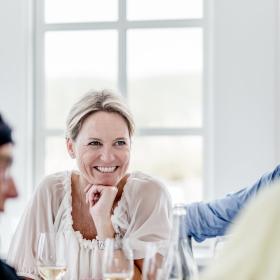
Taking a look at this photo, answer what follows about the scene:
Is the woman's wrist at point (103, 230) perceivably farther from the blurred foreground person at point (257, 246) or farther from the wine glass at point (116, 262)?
the blurred foreground person at point (257, 246)

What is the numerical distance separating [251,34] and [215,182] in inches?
27.8

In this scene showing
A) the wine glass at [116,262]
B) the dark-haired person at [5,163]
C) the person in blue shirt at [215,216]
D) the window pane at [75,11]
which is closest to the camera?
the dark-haired person at [5,163]

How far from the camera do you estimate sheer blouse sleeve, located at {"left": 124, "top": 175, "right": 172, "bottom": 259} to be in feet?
8.17

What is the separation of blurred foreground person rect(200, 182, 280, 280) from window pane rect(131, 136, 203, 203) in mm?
2674

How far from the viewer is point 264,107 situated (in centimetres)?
326

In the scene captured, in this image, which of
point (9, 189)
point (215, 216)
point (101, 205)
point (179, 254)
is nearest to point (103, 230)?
point (101, 205)

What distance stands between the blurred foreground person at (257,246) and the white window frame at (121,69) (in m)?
2.60

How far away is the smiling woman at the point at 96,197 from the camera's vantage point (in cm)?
250

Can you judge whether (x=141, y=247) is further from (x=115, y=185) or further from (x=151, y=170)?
(x=151, y=170)

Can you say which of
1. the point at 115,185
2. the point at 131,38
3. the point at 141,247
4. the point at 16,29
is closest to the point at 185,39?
the point at 131,38

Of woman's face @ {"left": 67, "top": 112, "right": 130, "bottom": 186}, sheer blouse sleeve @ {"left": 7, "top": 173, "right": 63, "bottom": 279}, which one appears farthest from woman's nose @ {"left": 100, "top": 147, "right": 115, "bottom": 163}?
sheer blouse sleeve @ {"left": 7, "top": 173, "right": 63, "bottom": 279}

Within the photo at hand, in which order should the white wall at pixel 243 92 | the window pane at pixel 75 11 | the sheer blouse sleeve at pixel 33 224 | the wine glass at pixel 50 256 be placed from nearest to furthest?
1. the wine glass at pixel 50 256
2. the sheer blouse sleeve at pixel 33 224
3. the white wall at pixel 243 92
4. the window pane at pixel 75 11

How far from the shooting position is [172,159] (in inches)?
139

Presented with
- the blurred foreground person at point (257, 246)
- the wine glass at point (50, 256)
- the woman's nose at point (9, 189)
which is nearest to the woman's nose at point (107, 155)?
the wine glass at point (50, 256)
